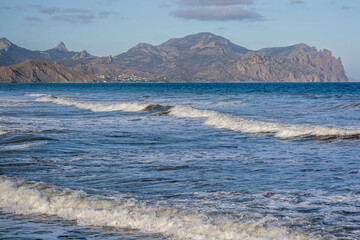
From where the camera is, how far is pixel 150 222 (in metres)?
7.53

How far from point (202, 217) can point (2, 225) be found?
129 inches

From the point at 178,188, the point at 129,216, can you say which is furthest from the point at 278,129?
the point at 129,216

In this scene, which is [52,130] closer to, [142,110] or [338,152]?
[338,152]

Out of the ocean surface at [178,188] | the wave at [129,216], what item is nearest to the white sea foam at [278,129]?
the ocean surface at [178,188]

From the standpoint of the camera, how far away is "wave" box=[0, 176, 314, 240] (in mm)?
6879

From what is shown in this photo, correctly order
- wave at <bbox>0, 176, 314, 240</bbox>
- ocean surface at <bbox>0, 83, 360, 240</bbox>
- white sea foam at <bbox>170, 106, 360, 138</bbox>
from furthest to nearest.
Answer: white sea foam at <bbox>170, 106, 360, 138</bbox>, ocean surface at <bbox>0, 83, 360, 240</bbox>, wave at <bbox>0, 176, 314, 240</bbox>

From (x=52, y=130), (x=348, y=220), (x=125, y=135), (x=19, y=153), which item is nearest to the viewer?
(x=348, y=220)

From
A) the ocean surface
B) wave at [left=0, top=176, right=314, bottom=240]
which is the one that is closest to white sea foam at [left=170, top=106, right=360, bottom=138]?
the ocean surface

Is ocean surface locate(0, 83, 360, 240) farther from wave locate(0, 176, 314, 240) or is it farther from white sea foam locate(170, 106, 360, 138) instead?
white sea foam locate(170, 106, 360, 138)

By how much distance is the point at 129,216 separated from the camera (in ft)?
25.6

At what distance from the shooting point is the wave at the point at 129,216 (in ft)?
22.6

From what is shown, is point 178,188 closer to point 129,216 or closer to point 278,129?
point 129,216

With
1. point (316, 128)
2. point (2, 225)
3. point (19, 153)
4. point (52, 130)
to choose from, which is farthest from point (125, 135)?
point (2, 225)

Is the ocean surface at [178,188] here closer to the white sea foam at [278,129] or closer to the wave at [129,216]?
the wave at [129,216]
